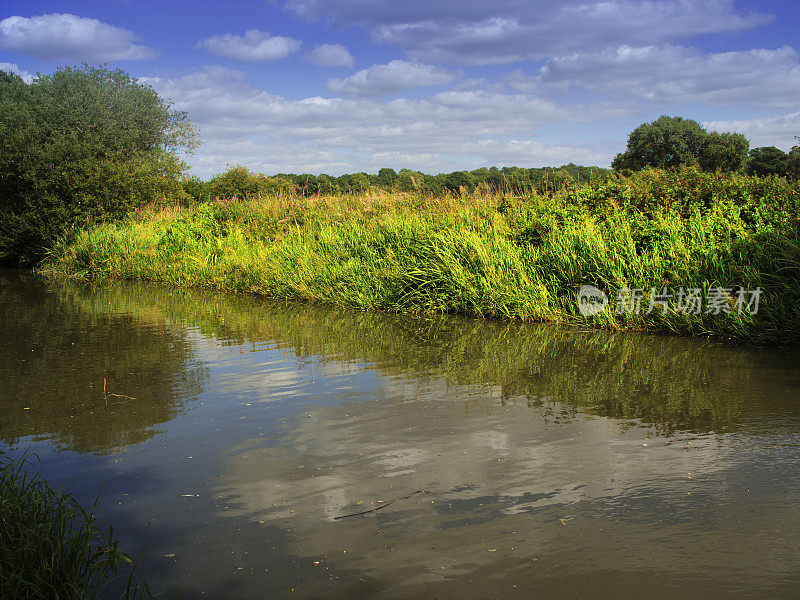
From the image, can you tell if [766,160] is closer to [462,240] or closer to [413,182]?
[413,182]

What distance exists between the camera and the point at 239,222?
18953 mm

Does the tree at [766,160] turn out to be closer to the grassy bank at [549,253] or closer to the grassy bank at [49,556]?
the grassy bank at [549,253]

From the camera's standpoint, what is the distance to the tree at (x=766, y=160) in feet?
151

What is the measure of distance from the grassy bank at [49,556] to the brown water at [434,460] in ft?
0.62

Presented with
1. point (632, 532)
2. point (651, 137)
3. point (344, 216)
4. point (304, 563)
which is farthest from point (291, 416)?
point (651, 137)

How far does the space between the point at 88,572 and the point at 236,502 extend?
1.04m

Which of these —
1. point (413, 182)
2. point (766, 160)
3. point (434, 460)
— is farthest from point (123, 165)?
point (766, 160)

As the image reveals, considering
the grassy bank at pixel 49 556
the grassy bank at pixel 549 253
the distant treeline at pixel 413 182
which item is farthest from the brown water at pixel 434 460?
the distant treeline at pixel 413 182

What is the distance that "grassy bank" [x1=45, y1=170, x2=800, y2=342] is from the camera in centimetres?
935

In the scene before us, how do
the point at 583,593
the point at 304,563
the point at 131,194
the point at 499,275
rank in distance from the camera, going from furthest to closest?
the point at 131,194
the point at 499,275
the point at 304,563
the point at 583,593

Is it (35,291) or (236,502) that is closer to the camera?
(236,502)

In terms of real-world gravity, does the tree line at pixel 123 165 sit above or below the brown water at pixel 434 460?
above

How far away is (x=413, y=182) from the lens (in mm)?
15578

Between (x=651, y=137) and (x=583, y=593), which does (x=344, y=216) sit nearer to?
(x=583, y=593)
